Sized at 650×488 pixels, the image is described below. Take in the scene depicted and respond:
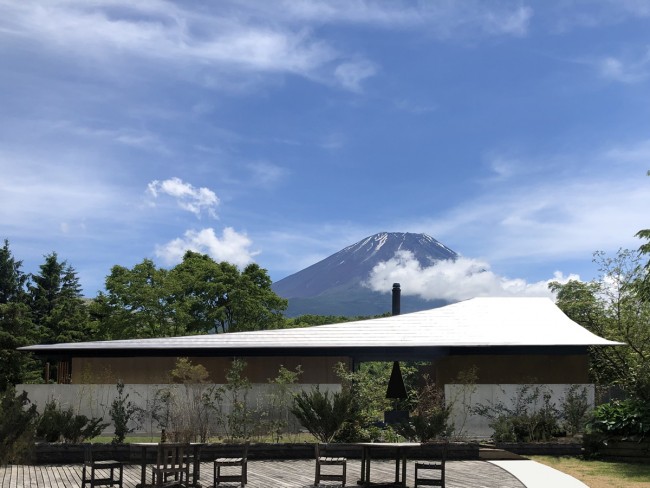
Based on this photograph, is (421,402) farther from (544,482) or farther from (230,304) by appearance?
(230,304)

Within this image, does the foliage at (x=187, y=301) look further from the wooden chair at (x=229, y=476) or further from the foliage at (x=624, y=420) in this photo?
the wooden chair at (x=229, y=476)

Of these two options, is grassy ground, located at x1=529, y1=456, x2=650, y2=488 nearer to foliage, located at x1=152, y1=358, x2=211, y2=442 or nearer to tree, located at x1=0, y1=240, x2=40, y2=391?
foliage, located at x1=152, y1=358, x2=211, y2=442

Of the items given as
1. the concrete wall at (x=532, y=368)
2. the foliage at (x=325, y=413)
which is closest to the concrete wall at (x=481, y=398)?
the concrete wall at (x=532, y=368)

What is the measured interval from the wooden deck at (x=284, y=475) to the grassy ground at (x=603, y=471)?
4.73ft

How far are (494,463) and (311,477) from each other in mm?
4246

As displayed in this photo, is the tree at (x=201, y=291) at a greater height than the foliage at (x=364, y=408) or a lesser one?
greater

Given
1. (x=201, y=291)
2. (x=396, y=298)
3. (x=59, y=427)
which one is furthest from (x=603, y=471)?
(x=201, y=291)

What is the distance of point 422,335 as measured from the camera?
25.3 metres

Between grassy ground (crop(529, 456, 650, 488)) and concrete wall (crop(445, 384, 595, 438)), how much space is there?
368 centimetres

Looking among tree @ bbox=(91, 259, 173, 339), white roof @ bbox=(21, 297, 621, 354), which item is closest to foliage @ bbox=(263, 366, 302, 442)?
white roof @ bbox=(21, 297, 621, 354)

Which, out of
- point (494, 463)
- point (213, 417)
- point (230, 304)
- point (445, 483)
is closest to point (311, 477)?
point (445, 483)

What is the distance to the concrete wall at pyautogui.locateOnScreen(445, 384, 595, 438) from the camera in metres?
20.7

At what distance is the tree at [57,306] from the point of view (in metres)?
48.5

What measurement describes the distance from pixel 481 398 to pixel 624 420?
471cm
